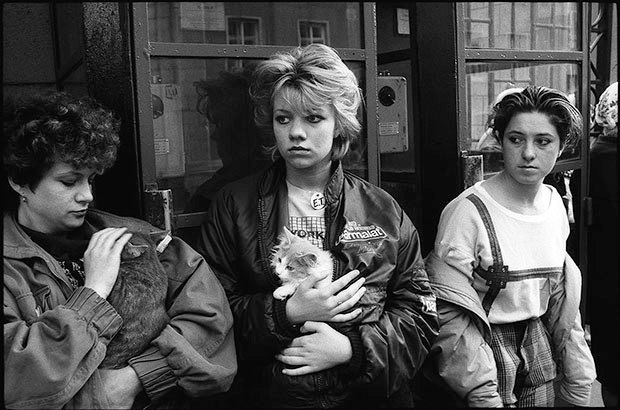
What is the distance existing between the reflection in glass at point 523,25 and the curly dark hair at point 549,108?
773 mm

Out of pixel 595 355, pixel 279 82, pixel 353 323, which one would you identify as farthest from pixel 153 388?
pixel 595 355

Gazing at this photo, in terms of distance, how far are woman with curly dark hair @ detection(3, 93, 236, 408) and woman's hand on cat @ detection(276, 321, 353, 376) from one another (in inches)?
7.6

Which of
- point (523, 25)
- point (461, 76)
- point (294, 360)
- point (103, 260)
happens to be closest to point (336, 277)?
point (294, 360)

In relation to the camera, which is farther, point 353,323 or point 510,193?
point 510,193

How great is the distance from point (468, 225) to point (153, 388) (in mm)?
1211

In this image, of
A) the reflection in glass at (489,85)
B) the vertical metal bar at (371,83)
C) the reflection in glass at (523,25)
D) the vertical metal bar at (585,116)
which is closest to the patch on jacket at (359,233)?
the vertical metal bar at (371,83)

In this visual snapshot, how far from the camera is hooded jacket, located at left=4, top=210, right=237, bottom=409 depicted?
5.10 ft

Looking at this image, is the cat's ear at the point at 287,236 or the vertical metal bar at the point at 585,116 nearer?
the cat's ear at the point at 287,236

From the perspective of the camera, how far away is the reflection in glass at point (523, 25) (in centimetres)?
307

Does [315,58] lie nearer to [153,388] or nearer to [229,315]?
[229,315]

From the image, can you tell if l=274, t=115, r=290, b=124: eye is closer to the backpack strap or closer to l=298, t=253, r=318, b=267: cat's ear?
l=298, t=253, r=318, b=267: cat's ear

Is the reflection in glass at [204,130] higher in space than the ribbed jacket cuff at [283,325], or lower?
higher

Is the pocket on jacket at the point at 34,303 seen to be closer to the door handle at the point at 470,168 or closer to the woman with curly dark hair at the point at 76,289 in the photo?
the woman with curly dark hair at the point at 76,289

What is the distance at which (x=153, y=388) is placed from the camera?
1745 millimetres
